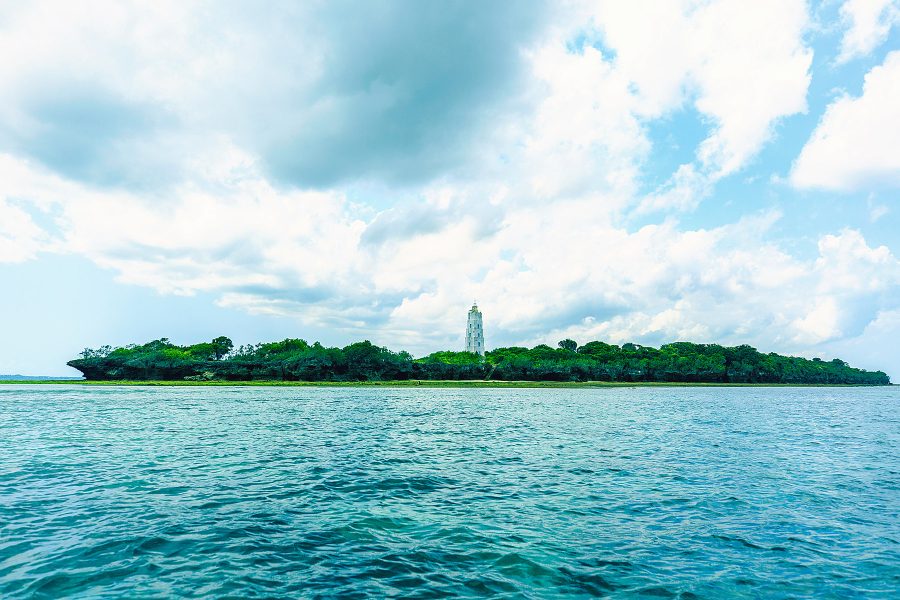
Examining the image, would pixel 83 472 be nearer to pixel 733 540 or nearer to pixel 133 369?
pixel 733 540

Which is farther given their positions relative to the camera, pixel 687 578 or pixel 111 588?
pixel 687 578

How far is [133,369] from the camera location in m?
180

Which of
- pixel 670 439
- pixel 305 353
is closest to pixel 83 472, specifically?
pixel 670 439

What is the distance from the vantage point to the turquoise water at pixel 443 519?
1281cm

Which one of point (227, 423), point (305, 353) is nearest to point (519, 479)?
point (227, 423)

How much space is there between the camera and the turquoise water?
1281 centimetres

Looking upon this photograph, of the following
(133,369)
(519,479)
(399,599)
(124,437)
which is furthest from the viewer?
(133,369)

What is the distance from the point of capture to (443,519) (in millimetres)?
18094

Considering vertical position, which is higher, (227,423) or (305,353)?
(305,353)

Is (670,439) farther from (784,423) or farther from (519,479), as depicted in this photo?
(784,423)

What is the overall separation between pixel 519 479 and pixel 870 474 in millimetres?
20726

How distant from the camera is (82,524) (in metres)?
17.0

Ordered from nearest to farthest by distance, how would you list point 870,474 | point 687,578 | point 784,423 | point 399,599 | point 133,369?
1. point 399,599
2. point 687,578
3. point 870,474
4. point 784,423
5. point 133,369

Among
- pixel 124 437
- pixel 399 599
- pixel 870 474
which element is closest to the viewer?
pixel 399 599
